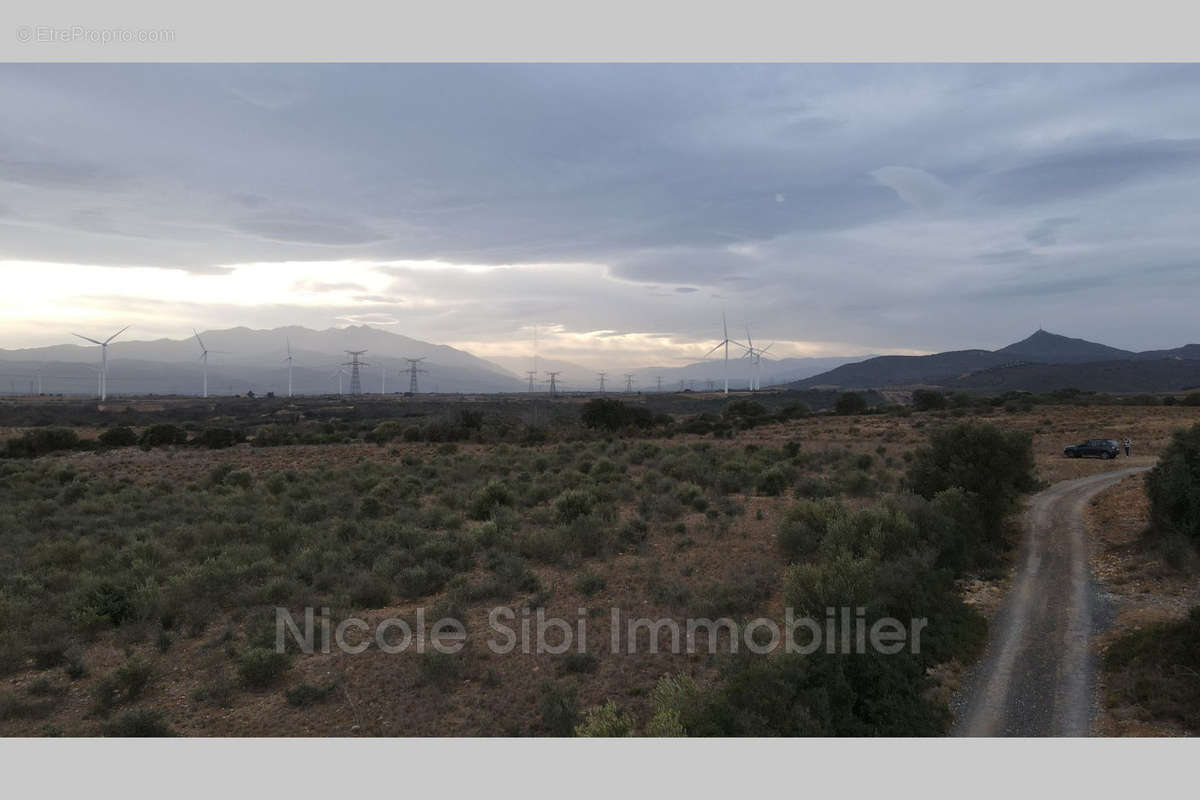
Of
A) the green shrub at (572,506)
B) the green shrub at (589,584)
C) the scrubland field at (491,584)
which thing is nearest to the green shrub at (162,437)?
the scrubland field at (491,584)

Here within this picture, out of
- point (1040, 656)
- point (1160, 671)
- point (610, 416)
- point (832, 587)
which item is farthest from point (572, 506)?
point (610, 416)

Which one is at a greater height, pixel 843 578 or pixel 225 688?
pixel 843 578

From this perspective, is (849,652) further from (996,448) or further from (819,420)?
(819,420)

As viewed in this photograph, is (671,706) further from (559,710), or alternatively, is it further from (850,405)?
(850,405)

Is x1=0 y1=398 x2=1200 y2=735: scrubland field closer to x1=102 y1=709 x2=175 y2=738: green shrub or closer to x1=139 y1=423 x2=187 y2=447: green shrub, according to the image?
x1=102 y1=709 x2=175 y2=738: green shrub

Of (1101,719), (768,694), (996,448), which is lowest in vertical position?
(1101,719)

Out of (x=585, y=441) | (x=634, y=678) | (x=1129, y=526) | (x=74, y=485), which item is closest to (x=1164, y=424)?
(x=1129, y=526)

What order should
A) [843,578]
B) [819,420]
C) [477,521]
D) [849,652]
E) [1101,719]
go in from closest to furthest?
[849,652], [1101,719], [843,578], [477,521], [819,420]

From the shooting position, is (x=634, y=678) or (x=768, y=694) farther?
(x=634, y=678)
